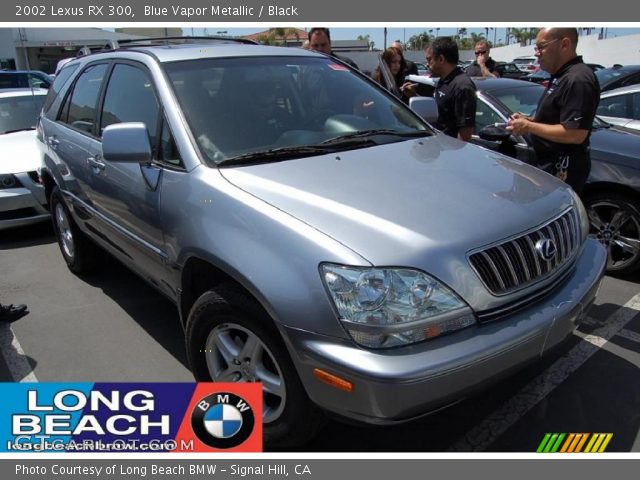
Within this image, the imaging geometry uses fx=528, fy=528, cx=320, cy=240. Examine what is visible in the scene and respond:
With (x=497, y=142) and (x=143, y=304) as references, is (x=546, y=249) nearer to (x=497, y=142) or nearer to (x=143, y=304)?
(x=497, y=142)

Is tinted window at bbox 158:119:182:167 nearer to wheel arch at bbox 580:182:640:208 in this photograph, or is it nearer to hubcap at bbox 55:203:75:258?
hubcap at bbox 55:203:75:258

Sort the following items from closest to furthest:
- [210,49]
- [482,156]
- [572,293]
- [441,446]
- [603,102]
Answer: [572,293] < [441,446] < [482,156] < [210,49] < [603,102]

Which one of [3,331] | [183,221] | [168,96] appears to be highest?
[168,96]

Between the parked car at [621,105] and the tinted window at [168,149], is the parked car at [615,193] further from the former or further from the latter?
the tinted window at [168,149]

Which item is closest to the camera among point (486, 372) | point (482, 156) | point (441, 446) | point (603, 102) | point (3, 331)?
point (486, 372)

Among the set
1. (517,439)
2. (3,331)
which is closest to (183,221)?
(517,439)

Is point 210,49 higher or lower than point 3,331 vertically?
higher

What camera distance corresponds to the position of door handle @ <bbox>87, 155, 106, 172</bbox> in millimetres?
3312

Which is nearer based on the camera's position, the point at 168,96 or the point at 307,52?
the point at 168,96

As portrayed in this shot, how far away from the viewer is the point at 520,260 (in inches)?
84.8

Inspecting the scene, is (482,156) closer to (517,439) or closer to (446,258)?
(446,258)

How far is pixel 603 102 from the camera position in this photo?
6207mm

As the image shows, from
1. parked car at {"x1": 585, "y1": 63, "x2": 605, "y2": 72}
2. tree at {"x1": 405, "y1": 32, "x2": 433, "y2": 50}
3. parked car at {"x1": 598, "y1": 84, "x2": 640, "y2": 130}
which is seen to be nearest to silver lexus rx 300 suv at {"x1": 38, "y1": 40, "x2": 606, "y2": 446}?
parked car at {"x1": 585, "y1": 63, "x2": 605, "y2": 72}

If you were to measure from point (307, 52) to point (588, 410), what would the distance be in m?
2.76
